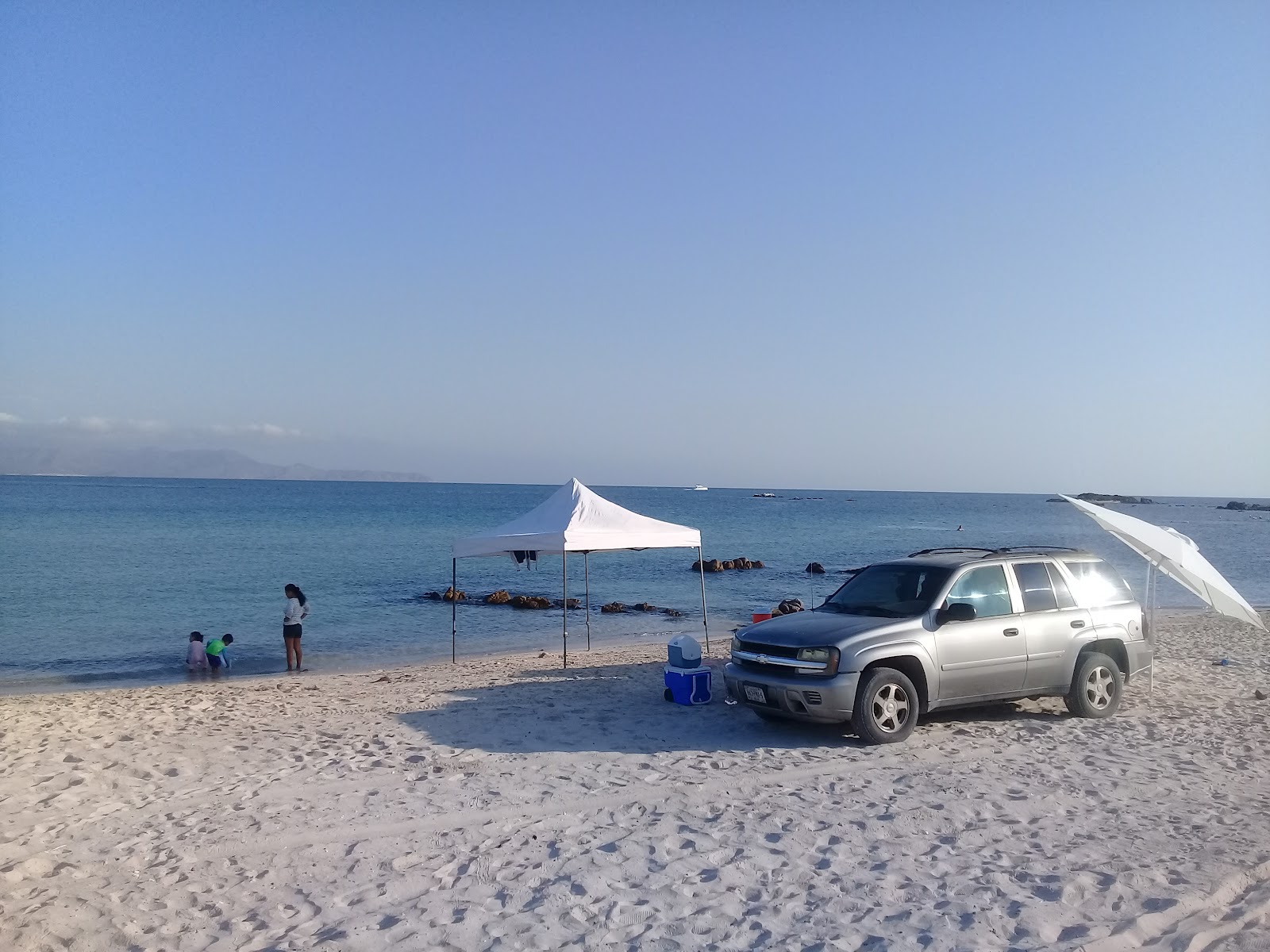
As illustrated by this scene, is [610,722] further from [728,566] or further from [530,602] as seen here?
[728,566]

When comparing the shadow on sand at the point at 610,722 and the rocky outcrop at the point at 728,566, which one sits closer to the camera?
the shadow on sand at the point at 610,722

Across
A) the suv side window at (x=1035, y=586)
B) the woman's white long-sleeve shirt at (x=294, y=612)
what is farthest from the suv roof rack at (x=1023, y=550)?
the woman's white long-sleeve shirt at (x=294, y=612)

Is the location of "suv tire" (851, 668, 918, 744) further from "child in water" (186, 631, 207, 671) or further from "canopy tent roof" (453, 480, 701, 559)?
"child in water" (186, 631, 207, 671)

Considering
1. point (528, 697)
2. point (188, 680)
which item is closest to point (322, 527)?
point (188, 680)

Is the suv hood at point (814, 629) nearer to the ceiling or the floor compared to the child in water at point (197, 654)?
nearer to the ceiling

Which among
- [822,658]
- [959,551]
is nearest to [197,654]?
[822,658]

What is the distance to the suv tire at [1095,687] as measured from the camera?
9.48 meters

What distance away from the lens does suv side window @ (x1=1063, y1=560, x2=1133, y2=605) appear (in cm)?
973

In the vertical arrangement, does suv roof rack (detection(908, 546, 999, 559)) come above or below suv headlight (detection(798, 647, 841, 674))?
above

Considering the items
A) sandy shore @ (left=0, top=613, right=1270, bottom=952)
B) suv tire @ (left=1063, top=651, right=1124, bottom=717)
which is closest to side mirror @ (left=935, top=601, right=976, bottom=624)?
sandy shore @ (left=0, top=613, right=1270, bottom=952)

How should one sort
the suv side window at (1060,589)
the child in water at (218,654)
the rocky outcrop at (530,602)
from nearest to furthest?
the suv side window at (1060,589)
the child in water at (218,654)
the rocky outcrop at (530,602)

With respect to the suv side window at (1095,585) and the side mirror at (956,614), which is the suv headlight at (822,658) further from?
the suv side window at (1095,585)

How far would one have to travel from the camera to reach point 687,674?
10242 millimetres

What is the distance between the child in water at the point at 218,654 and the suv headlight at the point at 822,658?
12.5 metres
